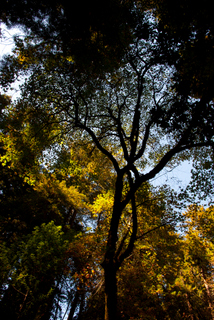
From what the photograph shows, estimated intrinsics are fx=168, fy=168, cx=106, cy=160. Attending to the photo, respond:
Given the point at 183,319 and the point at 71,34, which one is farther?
the point at 183,319

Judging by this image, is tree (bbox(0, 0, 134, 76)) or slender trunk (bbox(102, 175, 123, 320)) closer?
slender trunk (bbox(102, 175, 123, 320))

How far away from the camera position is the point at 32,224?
50.4ft

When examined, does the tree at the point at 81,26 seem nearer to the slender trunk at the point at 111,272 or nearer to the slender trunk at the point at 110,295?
the slender trunk at the point at 111,272

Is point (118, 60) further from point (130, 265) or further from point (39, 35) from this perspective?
point (130, 265)

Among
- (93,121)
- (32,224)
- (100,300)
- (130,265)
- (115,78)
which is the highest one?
(115,78)

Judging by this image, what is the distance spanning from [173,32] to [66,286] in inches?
636

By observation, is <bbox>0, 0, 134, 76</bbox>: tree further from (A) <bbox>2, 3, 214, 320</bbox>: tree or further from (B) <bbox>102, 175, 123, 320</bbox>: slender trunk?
(B) <bbox>102, 175, 123, 320</bbox>: slender trunk

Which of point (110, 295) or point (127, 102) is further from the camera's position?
point (127, 102)

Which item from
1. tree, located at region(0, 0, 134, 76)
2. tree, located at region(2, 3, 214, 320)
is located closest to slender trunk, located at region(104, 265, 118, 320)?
tree, located at region(2, 3, 214, 320)

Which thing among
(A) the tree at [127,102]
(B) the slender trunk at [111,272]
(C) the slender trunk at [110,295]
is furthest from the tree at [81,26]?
(C) the slender trunk at [110,295]

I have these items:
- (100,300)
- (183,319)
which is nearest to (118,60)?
(100,300)

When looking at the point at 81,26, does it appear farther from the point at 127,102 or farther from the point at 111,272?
the point at 111,272

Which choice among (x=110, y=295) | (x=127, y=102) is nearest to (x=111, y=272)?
(x=110, y=295)

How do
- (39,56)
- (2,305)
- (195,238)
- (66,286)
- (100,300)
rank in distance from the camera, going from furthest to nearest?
1. (195,238)
2. (66,286)
3. (100,300)
4. (2,305)
5. (39,56)
